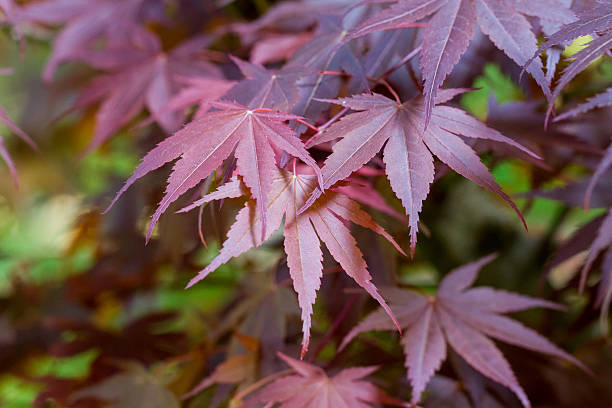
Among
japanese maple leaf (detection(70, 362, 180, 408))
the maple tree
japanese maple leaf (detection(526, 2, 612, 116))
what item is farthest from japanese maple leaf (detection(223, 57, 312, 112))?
japanese maple leaf (detection(70, 362, 180, 408))

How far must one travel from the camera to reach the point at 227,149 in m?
0.38

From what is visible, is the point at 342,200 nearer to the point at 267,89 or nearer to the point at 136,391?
the point at 267,89

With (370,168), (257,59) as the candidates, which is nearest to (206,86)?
(257,59)

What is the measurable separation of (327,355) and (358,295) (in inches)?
6.8

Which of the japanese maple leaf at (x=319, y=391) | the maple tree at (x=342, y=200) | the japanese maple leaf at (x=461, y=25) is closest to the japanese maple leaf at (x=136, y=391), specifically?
the maple tree at (x=342, y=200)

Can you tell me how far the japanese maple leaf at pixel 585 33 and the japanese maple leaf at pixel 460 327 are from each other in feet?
0.85

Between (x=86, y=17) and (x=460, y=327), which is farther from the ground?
(x=86, y=17)

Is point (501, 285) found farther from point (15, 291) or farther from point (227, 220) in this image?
point (15, 291)

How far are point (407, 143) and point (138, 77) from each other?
1.71ft

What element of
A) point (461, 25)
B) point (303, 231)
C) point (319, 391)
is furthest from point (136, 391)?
point (461, 25)

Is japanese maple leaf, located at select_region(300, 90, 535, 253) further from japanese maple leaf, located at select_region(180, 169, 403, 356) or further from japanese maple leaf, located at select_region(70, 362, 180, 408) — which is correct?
japanese maple leaf, located at select_region(70, 362, 180, 408)

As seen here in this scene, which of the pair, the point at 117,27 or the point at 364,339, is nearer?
the point at 364,339

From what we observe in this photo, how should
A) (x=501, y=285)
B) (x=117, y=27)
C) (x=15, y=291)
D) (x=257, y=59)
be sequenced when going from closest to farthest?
(x=257, y=59), (x=117, y=27), (x=501, y=285), (x=15, y=291)

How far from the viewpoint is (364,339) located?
583 mm
